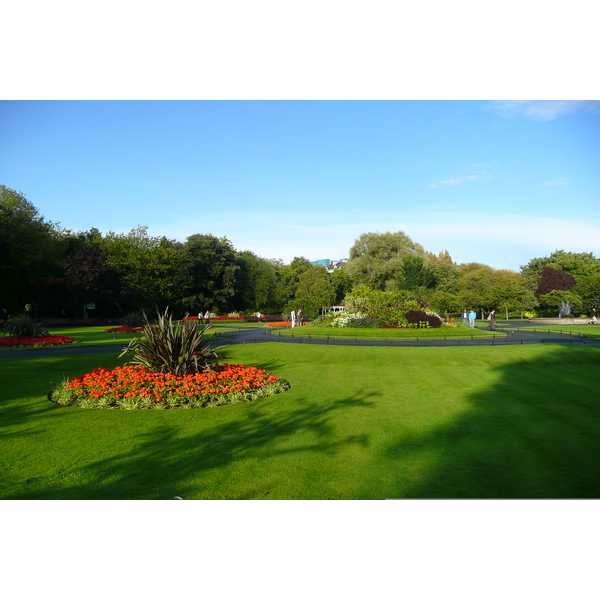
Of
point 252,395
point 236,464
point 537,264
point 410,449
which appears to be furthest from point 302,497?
point 537,264

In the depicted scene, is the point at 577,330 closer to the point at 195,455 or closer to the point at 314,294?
the point at 314,294

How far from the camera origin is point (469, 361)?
57.1ft

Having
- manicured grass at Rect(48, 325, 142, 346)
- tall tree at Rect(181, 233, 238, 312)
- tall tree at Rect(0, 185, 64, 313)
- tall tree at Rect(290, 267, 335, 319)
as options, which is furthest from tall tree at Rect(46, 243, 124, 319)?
tall tree at Rect(290, 267, 335, 319)

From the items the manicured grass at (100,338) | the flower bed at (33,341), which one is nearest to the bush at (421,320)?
the manicured grass at (100,338)

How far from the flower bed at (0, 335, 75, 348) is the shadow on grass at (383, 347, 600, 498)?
19.8 meters

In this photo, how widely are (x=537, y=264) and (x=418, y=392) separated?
84.1 m

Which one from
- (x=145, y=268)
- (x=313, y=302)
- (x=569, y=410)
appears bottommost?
(x=569, y=410)

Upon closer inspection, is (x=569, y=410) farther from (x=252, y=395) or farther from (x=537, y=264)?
(x=537, y=264)

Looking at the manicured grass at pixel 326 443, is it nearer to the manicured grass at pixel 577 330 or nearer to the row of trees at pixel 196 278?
the manicured grass at pixel 577 330

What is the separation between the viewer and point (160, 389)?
1034 cm

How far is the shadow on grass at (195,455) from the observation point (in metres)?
5.32

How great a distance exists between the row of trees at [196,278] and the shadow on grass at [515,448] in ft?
87.3

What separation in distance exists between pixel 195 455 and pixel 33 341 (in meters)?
18.9

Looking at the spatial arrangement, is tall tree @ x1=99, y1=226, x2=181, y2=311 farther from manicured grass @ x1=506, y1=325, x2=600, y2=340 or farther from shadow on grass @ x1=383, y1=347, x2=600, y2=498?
shadow on grass @ x1=383, y1=347, x2=600, y2=498
